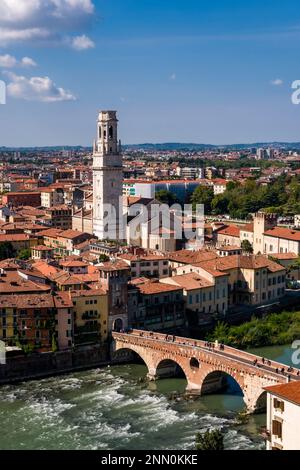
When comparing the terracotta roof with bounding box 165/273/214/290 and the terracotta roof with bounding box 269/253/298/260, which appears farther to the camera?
the terracotta roof with bounding box 269/253/298/260

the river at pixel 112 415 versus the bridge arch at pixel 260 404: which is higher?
the bridge arch at pixel 260 404

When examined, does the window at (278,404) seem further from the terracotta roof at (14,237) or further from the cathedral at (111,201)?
the terracotta roof at (14,237)

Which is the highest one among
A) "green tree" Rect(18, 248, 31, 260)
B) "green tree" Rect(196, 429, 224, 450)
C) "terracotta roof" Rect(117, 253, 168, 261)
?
"terracotta roof" Rect(117, 253, 168, 261)

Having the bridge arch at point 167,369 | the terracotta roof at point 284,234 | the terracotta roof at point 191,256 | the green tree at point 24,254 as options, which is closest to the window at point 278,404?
the bridge arch at point 167,369

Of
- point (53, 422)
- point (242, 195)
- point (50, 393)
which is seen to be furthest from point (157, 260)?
point (242, 195)

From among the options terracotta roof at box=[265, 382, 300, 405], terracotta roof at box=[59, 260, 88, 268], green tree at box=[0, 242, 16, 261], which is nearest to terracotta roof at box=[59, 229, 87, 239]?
green tree at box=[0, 242, 16, 261]

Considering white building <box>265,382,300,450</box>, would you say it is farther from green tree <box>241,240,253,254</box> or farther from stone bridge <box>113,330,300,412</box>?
green tree <box>241,240,253,254</box>

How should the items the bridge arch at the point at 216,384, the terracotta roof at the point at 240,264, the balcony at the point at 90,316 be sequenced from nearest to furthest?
1. the bridge arch at the point at 216,384
2. the balcony at the point at 90,316
3. the terracotta roof at the point at 240,264
